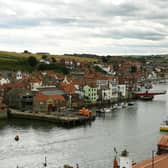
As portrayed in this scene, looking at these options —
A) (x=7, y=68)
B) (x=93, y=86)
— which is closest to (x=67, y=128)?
(x=93, y=86)

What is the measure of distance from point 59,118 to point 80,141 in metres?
7.41

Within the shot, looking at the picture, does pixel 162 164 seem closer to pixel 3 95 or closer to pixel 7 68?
pixel 3 95

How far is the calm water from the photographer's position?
2008 cm

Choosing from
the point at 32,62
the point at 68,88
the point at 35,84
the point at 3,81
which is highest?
the point at 32,62

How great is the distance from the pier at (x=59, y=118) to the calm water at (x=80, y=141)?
887 mm

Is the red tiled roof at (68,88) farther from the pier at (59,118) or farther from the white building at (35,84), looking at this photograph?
the pier at (59,118)

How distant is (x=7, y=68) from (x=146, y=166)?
45.1 metres

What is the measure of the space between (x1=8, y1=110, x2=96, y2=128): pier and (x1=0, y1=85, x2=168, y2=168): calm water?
89 centimetres

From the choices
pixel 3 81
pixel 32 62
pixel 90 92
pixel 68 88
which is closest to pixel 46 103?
→ pixel 68 88

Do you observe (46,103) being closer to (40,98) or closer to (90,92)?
(40,98)

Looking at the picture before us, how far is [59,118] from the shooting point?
31547 mm

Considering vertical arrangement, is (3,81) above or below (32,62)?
below

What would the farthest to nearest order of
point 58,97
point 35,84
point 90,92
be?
point 35,84
point 90,92
point 58,97

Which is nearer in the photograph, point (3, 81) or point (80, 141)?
point (80, 141)
